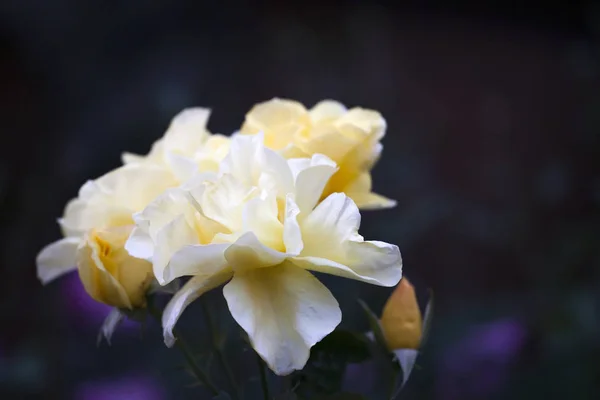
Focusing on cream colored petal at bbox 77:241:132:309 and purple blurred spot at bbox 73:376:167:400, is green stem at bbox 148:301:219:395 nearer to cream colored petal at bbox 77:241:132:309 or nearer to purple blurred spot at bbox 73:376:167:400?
cream colored petal at bbox 77:241:132:309

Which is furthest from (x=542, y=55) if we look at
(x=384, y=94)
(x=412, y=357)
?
(x=412, y=357)

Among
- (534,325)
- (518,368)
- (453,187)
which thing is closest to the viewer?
(518,368)

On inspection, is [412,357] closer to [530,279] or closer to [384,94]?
[530,279]

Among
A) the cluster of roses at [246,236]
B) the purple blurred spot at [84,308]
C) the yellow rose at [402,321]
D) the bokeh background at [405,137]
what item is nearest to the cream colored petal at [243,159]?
the cluster of roses at [246,236]

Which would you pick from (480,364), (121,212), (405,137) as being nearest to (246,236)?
(121,212)

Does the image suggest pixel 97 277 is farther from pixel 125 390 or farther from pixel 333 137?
pixel 125 390

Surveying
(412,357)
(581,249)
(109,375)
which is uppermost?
(412,357)
